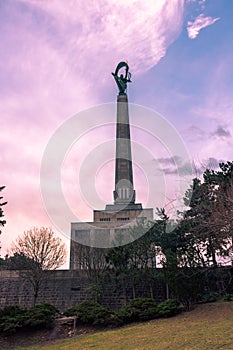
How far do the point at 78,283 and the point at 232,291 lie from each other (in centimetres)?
959

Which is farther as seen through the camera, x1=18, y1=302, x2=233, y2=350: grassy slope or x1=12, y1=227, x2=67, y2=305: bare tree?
x1=12, y1=227, x2=67, y2=305: bare tree

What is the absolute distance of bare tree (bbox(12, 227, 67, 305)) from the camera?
75.8 feet

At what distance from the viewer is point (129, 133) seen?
41562mm

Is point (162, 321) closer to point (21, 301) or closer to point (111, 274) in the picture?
point (111, 274)

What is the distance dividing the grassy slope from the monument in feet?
59.4

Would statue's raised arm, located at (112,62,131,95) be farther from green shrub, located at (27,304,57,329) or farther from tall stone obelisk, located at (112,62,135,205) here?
green shrub, located at (27,304,57,329)

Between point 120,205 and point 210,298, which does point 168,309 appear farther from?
point 120,205

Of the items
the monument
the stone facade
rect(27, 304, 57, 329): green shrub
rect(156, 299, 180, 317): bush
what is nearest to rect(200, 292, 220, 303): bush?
rect(156, 299, 180, 317): bush

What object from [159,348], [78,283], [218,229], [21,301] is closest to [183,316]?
[218,229]

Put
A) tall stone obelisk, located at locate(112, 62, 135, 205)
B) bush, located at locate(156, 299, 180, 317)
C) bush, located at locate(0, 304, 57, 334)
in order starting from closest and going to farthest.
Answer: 1. bush, located at locate(0, 304, 57, 334)
2. bush, located at locate(156, 299, 180, 317)
3. tall stone obelisk, located at locate(112, 62, 135, 205)

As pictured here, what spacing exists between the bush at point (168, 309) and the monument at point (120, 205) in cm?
1658

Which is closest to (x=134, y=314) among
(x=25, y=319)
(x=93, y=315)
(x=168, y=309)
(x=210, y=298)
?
(x=168, y=309)

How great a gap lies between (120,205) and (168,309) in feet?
76.3

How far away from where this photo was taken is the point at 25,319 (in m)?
14.5
